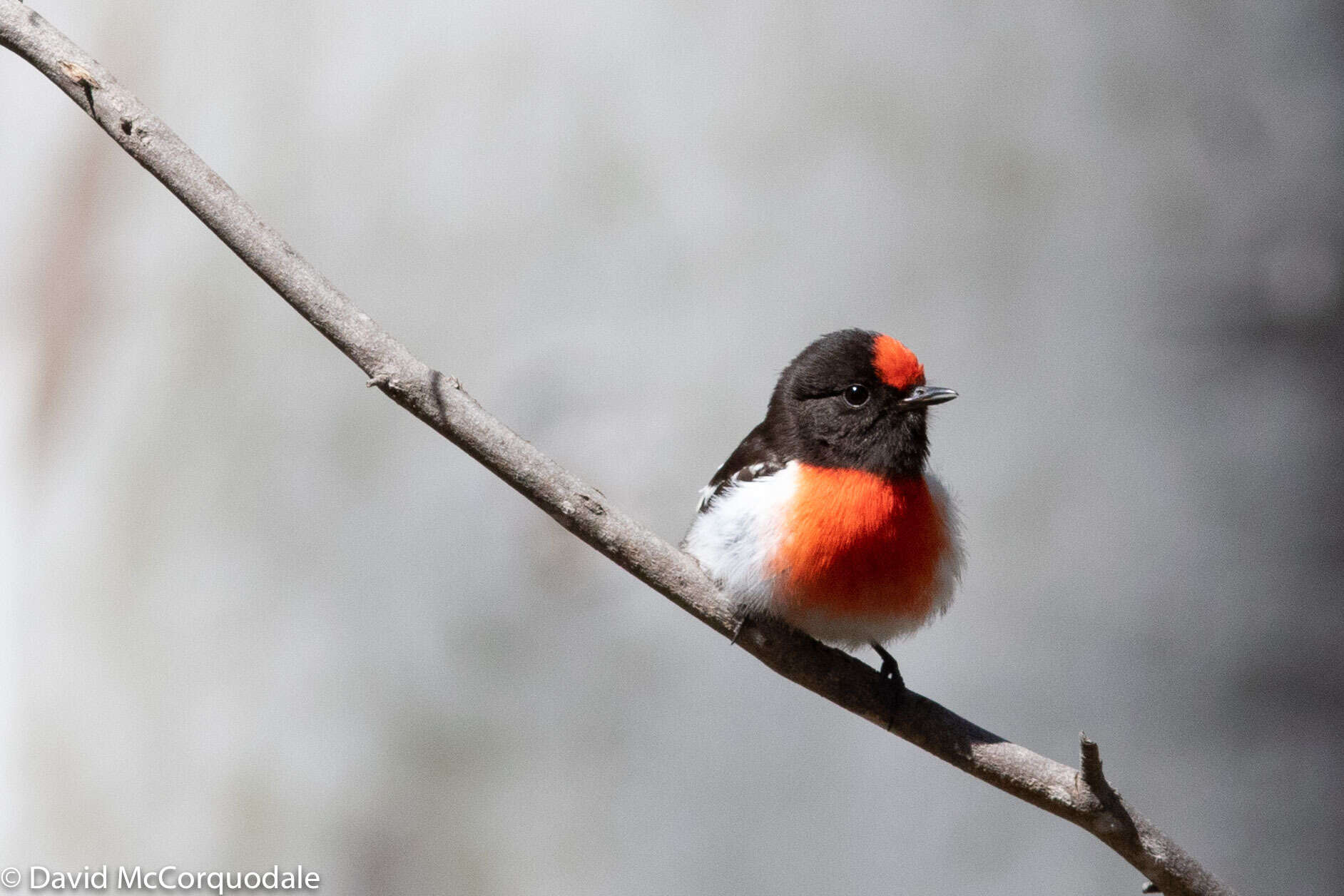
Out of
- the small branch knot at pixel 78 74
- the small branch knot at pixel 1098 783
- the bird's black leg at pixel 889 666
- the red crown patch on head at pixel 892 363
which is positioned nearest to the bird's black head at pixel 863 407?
the red crown patch on head at pixel 892 363

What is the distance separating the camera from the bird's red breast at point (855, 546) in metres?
1.83

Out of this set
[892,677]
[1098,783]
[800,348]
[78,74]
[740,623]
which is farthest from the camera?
[800,348]

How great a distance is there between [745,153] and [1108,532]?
4.05ft

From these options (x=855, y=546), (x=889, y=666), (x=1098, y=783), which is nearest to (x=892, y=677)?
(x=889, y=666)

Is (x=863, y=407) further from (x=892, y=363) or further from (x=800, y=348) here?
(x=800, y=348)

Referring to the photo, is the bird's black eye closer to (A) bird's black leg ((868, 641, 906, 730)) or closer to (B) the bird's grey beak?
(B) the bird's grey beak

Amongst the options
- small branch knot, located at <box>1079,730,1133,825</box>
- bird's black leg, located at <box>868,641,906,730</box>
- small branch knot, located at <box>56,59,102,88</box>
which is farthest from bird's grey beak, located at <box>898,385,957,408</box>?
small branch knot, located at <box>56,59,102,88</box>

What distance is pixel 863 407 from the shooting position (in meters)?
1.95

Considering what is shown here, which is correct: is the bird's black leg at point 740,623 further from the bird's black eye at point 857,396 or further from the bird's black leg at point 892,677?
the bird's black eye at point 857,396

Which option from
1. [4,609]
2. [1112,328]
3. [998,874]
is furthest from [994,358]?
[4,609]

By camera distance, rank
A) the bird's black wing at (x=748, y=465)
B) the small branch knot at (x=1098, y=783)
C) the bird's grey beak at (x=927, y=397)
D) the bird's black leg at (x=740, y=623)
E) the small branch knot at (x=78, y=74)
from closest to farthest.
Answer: the small branch knot at (x=1098, y=783) → the small branch knot at (x=78, y=74) → the bird's black leg at (x=740, y=623) → the bird's grey beak at (x=927, y=397) → the bird's black wing at (x=748, y=465)

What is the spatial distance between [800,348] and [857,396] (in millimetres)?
676

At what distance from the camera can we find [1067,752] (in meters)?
2.60

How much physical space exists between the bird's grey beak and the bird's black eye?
0.21 ft
